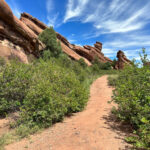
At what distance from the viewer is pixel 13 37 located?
568 inches

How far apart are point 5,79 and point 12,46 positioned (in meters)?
10.4

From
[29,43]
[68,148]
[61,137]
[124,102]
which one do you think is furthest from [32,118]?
[29,43]

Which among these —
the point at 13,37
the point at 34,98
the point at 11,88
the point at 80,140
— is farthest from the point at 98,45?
the point at 80,140

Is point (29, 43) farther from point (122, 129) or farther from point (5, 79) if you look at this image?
point (122, 129)

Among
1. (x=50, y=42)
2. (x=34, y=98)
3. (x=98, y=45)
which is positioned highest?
(x=98, y=45)

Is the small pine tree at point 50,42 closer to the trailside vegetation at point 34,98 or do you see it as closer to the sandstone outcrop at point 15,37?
the sandstone outcrop at point 15,37

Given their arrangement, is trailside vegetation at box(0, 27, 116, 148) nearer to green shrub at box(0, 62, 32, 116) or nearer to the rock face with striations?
green shrub at box(0, 62, 32, 116)

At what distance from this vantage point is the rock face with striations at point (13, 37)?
12744mm

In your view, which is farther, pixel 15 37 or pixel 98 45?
pixel 98 45

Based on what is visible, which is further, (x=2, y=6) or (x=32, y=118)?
(x=2, y=6)

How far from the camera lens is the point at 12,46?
559 inches

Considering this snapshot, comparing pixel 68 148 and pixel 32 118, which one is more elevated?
pixel 32 118

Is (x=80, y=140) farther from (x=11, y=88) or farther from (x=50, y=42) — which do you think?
(x=50, y=42)

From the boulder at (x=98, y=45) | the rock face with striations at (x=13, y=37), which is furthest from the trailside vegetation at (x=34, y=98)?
the boulder at (x=98, y=45)
